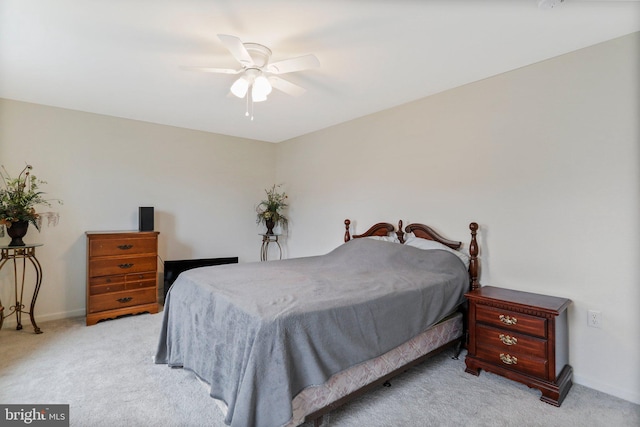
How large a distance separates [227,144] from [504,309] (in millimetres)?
4239

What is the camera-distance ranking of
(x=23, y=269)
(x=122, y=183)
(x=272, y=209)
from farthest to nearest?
(x=272, y=209)
(x=122, y=183)
(x=23, y=269)

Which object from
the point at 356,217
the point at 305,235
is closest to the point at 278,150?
the point at 305,235

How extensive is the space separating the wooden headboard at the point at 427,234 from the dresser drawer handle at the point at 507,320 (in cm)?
46

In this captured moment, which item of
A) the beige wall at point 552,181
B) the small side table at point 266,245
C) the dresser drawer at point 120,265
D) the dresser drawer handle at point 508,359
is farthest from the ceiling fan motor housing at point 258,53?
the small side table at point 266,245

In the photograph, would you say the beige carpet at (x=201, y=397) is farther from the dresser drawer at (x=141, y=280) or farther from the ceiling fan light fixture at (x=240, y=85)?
the ceiling fan light fixture at (x=240, y=85)

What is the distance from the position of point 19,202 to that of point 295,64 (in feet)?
10.2

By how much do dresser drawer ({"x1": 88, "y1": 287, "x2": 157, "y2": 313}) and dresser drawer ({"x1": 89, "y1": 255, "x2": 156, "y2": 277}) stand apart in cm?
25

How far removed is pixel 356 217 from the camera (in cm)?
404

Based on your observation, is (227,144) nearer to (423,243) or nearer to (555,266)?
(423,243)

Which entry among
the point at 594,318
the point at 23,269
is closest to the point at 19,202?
the point at 23,269

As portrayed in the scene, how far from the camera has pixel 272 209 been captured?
5.03 meters

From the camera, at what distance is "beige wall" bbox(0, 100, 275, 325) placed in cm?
351

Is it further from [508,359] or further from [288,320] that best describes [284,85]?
[508,359]

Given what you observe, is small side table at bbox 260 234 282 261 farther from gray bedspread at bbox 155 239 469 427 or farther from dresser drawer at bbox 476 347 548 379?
dresser drawer at bbox 476 347 548 379
